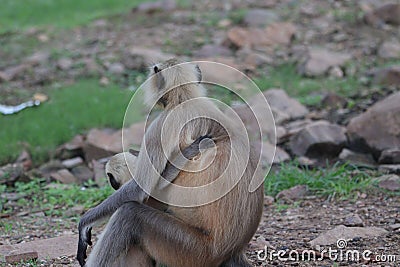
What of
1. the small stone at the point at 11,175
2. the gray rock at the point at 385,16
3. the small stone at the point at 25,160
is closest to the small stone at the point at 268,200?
the small stone at the point at 11,175

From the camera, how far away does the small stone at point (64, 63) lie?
32.3ft

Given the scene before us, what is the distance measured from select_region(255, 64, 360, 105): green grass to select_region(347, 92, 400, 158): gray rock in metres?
1.37

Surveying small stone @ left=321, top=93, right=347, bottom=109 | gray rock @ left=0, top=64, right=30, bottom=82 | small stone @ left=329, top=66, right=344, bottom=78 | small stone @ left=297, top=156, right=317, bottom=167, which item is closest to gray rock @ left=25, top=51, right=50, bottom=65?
gray rock @ left=0, top=64, right=30, bottom=82

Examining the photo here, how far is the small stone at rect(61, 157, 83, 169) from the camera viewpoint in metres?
7.08

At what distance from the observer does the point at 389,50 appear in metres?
9.73

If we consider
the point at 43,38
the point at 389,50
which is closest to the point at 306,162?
the point at 389,50

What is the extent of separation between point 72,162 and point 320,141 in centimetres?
230

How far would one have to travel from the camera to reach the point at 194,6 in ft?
40.0

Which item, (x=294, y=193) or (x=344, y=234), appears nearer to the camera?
(x=344, y=234)

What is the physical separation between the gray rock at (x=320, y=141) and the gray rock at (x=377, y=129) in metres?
0.13

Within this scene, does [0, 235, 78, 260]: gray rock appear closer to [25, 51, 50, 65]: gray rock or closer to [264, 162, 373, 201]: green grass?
[264, 162, 373, 201]: green grass

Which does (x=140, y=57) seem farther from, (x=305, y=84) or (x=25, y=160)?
(x=25, y=160)

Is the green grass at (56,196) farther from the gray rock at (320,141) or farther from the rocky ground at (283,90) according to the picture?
the gray rock at (320,141)

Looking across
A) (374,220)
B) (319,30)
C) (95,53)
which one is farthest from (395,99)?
(95,53)
